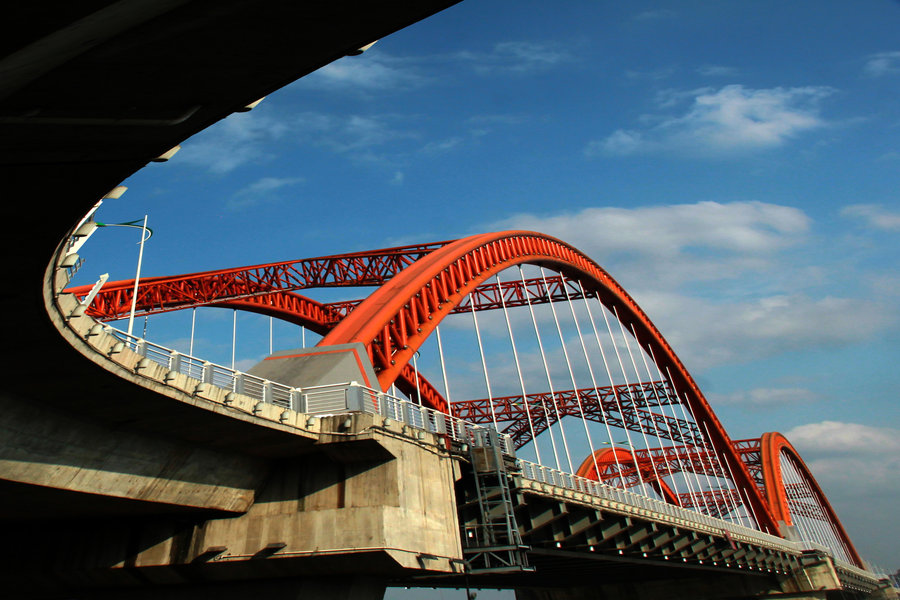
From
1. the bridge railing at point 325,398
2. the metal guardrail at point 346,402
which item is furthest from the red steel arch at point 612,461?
the bridge railing at point 325,398

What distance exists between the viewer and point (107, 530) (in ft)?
64.3

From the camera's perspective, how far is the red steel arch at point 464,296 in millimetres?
29656

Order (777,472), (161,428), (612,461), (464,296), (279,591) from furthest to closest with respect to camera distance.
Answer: (612,461), (777,472), (464,296), (279,591), (161,428)

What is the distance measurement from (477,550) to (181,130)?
18.7 meters

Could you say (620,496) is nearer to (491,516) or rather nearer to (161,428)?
(491,516)

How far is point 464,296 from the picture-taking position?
38.9 metres

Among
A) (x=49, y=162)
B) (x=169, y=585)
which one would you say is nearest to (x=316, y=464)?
(x=169, y=585)

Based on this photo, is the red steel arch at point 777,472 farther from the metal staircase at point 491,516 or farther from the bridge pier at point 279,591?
the bridge pier at point 279,591

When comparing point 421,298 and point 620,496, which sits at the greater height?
point 421,298

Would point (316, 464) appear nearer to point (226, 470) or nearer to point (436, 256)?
Answer: point (226, 470)

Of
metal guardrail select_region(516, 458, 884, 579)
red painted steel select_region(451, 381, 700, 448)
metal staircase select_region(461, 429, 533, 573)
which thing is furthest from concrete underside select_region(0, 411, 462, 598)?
red painted steel select_region(451, 381, 700, 448)

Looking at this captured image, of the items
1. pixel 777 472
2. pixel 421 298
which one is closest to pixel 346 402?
pixel 421 298

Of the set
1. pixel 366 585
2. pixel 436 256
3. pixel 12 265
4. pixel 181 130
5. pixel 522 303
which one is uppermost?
pixel 522 303

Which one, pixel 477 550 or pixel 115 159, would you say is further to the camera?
pixel 477 550
